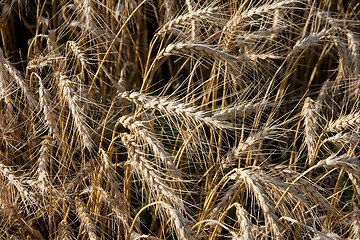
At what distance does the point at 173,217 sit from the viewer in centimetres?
184

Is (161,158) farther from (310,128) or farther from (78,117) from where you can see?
(310,128)

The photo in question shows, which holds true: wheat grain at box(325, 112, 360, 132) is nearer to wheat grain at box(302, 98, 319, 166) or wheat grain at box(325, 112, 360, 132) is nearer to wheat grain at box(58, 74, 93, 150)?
wheat grain at box(302, 98, 319, 166)

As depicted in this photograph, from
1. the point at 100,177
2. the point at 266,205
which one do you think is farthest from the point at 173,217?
the point at 100,177

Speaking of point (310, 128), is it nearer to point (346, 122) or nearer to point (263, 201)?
point (346, 122)

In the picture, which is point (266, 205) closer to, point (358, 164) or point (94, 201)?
point (358, 164)

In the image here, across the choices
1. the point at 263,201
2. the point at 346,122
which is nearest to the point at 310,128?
the point at 346,122

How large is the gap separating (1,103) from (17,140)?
0.19 meters

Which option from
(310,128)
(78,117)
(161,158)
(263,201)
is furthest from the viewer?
(310,128)

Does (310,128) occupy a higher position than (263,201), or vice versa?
(263,201)

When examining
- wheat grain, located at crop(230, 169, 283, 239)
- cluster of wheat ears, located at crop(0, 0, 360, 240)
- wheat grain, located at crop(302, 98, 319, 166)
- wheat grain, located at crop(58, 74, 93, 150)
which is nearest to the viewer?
wheat grain, located at crop(230, 169, 283, 239)

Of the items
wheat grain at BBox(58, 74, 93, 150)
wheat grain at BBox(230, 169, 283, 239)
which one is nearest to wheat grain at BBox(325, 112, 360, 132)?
wheat grain at BBox(230, 169, 283, 239)

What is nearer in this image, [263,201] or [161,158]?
[263,201]

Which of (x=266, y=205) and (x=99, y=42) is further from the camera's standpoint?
(x=99, y=42)

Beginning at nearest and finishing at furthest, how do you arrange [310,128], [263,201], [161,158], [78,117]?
[263,201], [161,158], [78,117], [310,128]
